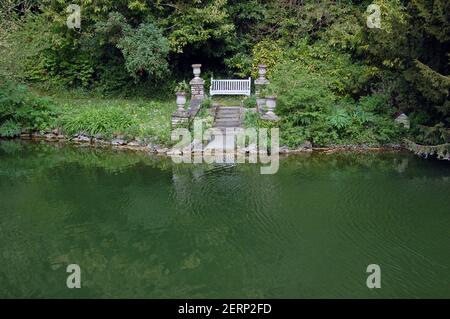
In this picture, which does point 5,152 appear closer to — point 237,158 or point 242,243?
point 237,158

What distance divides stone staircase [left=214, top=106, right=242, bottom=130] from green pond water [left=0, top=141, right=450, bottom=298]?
2.86 m

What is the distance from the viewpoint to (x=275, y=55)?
2058cm

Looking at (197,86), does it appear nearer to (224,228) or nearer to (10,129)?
(10,129)

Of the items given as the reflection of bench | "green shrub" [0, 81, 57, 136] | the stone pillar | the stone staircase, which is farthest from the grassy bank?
the reflection of bench

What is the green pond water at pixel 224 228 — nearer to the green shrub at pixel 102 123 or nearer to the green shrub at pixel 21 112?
the green shrub at pixel 102 123

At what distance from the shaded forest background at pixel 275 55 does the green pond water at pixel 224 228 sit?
2076 mm

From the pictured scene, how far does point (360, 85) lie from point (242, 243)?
401 inches

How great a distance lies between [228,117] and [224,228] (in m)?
7.95

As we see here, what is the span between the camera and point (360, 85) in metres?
18.0

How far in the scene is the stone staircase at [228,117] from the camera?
17344mm

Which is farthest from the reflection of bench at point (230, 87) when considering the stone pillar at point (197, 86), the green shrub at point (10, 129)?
the green shrub at point (10, 129)

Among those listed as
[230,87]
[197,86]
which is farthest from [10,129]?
[230,87]

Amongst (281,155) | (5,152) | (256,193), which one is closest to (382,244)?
(256,193)

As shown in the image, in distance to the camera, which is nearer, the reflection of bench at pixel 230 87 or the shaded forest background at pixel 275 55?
the shaded forest background at pixel 275 55
